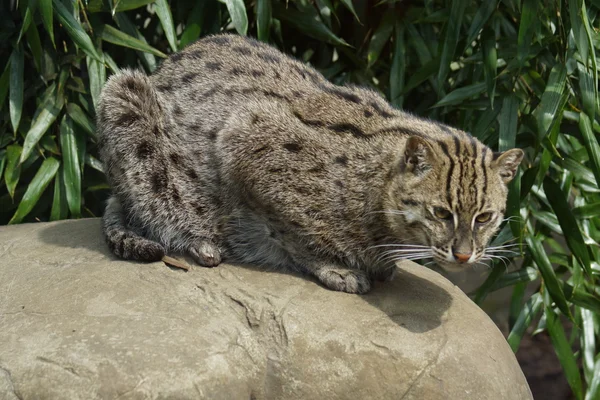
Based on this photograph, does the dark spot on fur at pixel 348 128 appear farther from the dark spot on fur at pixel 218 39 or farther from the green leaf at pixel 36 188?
the green leaf at pixel 36 188

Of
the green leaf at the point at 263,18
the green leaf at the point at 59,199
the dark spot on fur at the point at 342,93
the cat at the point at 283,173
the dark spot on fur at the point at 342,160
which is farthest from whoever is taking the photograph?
the green leaf at the point at 59,199

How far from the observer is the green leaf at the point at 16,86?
6605 mm

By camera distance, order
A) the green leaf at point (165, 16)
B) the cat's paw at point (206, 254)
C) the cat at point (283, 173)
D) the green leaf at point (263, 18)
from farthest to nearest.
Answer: the green leaf at point (263, 18) < the green leaf at point (165, 16) < the cat's paw at point (206, 254) < the cat at point (283, 173)

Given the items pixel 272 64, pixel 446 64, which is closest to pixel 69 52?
pixel 272 64

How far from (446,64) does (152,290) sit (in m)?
2.74

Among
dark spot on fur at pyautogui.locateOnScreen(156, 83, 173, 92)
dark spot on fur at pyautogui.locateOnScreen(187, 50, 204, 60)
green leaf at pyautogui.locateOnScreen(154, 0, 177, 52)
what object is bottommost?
dark spot on fur at pyautogui.locateOnScreen(156, 83, 173, 92)

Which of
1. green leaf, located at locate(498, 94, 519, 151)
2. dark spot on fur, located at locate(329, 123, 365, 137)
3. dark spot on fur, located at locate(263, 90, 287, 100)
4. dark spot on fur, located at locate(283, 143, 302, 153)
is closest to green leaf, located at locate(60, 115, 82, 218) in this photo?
dark spot on fur, located at locate(263, 90, 287, 100)

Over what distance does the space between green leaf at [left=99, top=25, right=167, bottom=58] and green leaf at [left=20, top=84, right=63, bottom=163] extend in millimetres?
602

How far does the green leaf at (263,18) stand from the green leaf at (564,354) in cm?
307

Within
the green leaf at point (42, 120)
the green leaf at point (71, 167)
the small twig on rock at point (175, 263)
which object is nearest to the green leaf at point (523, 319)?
the small twig on rock at point (175, 263)

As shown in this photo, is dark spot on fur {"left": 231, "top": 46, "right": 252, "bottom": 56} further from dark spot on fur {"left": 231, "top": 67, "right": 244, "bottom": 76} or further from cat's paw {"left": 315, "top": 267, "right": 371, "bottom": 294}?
cat's paw {"left": 315, "top": 267, "right": 371, "bottom": 294}

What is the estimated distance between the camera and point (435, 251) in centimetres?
503

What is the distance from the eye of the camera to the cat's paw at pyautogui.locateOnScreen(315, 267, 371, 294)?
5.41 metres

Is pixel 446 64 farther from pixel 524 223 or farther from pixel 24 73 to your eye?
pixel 24 73
